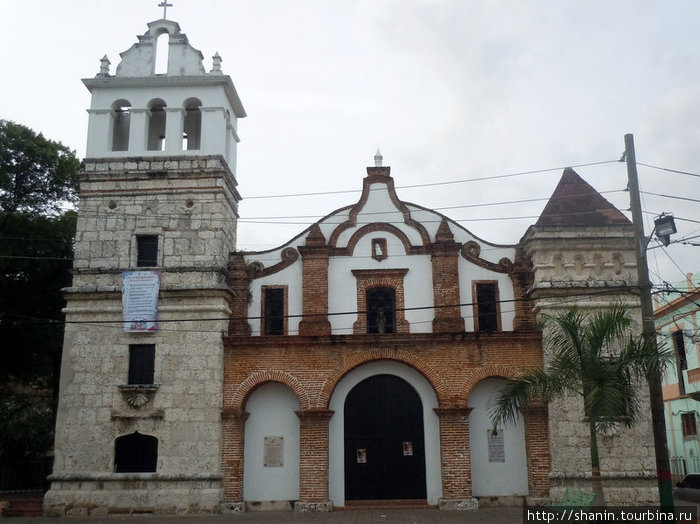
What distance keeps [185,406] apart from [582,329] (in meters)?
11.4

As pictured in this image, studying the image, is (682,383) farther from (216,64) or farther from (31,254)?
(31,254)

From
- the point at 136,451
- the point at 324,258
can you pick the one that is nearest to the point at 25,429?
the point at 136,451

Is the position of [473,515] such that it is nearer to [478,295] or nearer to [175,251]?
[478,295]

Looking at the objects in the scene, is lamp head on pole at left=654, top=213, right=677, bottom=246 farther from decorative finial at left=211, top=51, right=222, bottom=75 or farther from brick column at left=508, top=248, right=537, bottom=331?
decorative finial at left=211, top=51, right=222, bottom=75

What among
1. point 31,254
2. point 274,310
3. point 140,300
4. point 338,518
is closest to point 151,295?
point 140,300

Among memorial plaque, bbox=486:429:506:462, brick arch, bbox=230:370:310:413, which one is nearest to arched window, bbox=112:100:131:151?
brick arch, bbox=230:370:310:413

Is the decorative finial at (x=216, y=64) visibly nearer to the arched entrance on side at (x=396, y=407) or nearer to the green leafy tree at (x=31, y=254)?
the green leafy tree at (x=31, y=254)

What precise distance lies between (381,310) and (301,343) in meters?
2.72

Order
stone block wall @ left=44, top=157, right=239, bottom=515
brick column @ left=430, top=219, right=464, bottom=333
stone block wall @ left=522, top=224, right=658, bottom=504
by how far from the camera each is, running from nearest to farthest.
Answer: stone block wall @ left=522, top=224, right=658, bottom=504 → stone block wall @ left=44, top=157, right=239, bottom=515 → brick column @ left=430, top=219, right=464, bottom=333

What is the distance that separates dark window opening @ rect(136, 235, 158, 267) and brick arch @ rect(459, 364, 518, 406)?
33.5ft

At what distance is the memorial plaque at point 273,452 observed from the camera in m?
21.1

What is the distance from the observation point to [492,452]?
832 inches

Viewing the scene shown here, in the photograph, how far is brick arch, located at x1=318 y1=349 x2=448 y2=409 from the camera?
21.0 meters

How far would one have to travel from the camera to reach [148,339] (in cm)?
2141
